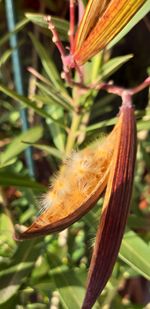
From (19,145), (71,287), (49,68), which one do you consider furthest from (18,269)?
(49,68)


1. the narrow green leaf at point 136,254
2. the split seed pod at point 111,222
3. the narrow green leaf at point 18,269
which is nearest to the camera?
the split seed pod at point 111,222

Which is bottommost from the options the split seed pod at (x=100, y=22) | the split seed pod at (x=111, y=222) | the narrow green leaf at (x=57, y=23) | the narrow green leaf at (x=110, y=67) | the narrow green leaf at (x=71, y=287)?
the narrow green leaf at (x=71, y=287)

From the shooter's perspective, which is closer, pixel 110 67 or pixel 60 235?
pixel 110 67

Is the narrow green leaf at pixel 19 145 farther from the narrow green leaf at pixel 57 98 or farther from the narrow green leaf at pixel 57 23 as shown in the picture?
the narrow green leaf at pixel 57 23

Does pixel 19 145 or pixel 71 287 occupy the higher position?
pixel 19 145

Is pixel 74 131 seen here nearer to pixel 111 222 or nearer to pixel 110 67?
pixel 110 67

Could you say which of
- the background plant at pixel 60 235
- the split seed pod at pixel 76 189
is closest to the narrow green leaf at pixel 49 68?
the background plant at pixel 60 235
